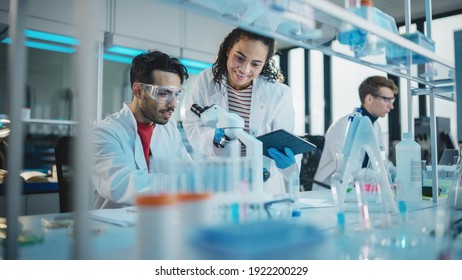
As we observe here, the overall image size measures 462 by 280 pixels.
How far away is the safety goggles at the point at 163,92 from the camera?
6.48 ft

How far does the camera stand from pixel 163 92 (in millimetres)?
2023

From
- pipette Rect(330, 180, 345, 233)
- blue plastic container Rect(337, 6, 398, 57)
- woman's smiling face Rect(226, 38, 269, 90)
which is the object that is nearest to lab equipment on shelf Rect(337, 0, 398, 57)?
blue plastic container Rect(337, 6, 398, 57)

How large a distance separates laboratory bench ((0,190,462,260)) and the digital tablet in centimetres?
38

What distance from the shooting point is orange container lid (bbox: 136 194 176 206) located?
2.17 feet

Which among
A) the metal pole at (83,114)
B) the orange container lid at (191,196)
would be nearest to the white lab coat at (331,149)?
the orange container lid at (191,196)

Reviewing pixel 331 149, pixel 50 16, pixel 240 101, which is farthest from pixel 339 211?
pixel 50 16

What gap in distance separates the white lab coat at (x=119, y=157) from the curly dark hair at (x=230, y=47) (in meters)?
0.52

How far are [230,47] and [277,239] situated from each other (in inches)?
67.9

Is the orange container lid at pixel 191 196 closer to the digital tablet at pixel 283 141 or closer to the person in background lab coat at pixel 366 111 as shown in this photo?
the digital tablet at pixel 283 141

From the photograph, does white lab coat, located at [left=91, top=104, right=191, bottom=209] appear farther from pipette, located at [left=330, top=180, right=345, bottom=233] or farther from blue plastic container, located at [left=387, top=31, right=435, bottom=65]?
blue plastic container, located at [left=387, top=31, right=435, bottom=65]

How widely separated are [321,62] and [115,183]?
4.40 meters
